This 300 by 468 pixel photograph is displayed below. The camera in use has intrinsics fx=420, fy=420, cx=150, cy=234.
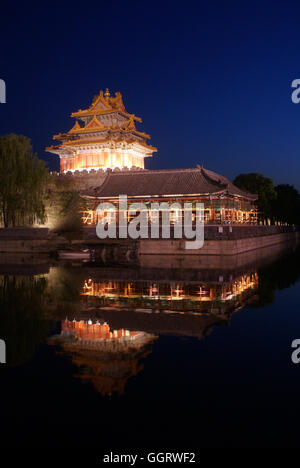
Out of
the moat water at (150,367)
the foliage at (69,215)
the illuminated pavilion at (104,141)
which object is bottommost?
the moat water at (150,367)

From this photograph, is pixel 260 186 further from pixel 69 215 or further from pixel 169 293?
pixel 169 293

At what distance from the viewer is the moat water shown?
5.23m

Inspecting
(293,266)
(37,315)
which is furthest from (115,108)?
(37,315)

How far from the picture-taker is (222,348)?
855cm

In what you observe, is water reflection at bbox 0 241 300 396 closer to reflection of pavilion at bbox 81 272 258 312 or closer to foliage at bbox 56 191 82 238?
reflection of pavilion at bbox 81 272 258 312

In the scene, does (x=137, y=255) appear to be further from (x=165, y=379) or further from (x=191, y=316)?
(x=165, y=379)

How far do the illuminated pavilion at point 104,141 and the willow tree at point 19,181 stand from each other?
12.6 meters

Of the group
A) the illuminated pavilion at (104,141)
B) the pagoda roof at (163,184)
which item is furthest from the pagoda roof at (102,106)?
the pagoda roof at (163,184)

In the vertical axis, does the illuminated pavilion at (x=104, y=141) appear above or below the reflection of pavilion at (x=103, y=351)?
above

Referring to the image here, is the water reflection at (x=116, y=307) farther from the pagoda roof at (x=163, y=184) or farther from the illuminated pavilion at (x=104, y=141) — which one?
the illuminated pavilion at (x=104, y=141)

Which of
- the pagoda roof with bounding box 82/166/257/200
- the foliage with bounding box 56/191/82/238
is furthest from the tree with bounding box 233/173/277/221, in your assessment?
the foliage with bounding box 56/191/82/238

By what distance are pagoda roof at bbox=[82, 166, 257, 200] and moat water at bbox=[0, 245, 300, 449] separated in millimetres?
18585

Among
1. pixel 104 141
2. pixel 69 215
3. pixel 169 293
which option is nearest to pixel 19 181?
pixel 69 215

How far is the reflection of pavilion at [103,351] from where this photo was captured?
6.84 meters
